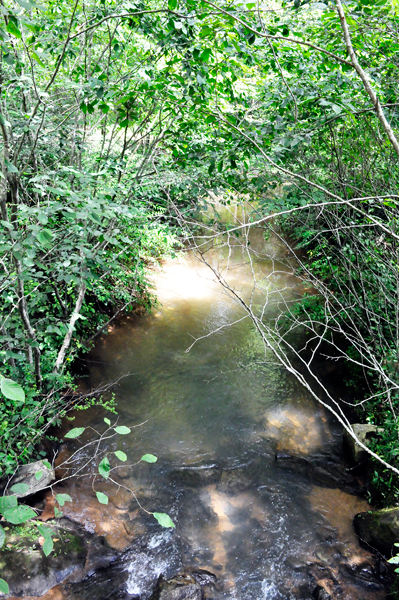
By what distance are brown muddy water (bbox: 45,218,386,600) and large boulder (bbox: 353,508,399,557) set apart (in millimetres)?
141

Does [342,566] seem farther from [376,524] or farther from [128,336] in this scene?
[128,336]

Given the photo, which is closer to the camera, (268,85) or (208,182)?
(268,85)

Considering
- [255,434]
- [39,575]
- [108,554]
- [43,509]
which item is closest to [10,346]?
[43,509]

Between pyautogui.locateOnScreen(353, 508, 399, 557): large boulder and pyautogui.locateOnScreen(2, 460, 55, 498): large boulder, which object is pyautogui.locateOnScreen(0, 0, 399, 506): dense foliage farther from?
pyautogui.locateOnScreen(353, 508, 399, 557): large boulder

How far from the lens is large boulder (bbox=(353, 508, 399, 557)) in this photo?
12.2 feet

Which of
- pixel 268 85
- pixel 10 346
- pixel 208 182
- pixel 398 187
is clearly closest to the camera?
pixel 10 346

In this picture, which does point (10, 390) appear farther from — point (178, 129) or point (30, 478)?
point (178, 129)

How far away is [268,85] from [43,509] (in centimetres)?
526

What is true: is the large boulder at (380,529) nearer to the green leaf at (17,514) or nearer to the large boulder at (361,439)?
the large boulder at (361,439)

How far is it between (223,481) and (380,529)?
6.06 ft

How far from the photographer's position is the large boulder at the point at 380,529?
12.2 ft

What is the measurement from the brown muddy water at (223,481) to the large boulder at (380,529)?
0.14m

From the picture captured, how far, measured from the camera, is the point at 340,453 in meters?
5.11

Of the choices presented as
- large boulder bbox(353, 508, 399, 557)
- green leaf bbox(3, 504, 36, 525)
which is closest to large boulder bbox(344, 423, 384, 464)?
large boulder bbox(353, 508, 399, 557)
